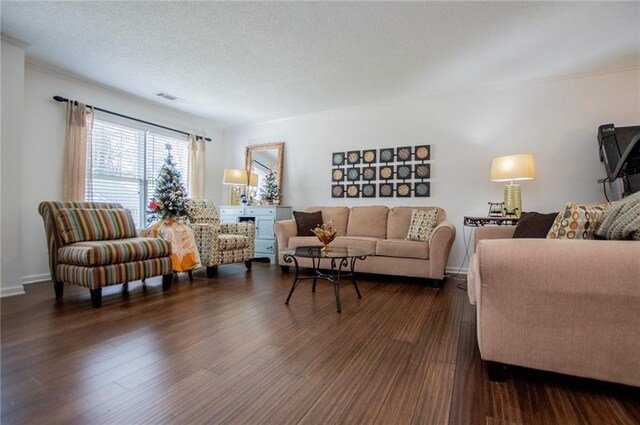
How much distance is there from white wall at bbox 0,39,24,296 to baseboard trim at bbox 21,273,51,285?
501 millimetres

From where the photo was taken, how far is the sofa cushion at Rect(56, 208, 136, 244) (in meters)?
2.81

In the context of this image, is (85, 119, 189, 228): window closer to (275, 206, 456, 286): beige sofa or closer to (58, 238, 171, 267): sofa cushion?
(58, 238, 171, 267): sofa cushion

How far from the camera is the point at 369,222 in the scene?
4.30 metres

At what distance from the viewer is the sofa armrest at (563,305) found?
125cm

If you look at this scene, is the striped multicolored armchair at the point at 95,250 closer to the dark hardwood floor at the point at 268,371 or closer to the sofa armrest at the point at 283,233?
the dark hardwood floor at the point at 268,371

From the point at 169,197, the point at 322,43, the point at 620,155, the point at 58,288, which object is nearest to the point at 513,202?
the point at 620,155

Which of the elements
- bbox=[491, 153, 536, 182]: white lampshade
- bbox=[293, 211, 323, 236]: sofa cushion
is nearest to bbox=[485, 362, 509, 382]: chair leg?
bbox=[491, 153, 536, 182]: white lampshade

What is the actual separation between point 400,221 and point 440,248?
2.83ft

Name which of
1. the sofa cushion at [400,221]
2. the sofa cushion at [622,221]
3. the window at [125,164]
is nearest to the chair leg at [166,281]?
the window at [125,164]

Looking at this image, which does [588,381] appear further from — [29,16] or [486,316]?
[29,16]

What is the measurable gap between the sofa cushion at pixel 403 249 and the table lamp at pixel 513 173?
0.95 metres

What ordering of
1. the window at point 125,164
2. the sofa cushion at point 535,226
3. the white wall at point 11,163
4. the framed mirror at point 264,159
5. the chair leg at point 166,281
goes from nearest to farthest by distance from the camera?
the sofa cushion at point 535,226 < the white wall at point 11,163 < the chair leg at point 166,281 < the window at point 125,164 < the framed mirror at point 264,159

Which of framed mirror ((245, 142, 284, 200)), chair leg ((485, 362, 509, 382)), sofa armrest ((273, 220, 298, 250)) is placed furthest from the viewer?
framed mirror ((245, 142, 284, 200))

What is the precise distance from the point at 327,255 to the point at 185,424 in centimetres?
160
